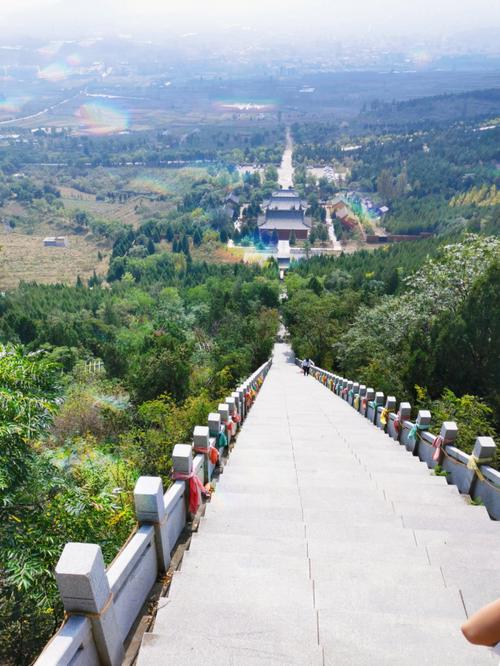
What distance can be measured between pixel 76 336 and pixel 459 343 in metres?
28.5

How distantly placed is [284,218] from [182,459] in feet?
293

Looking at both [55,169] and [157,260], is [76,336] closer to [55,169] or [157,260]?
[157,260]

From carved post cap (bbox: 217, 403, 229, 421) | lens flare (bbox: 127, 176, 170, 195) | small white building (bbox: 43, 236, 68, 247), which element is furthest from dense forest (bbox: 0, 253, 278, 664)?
lens flare (bbox: 127, 176, 170, 195)

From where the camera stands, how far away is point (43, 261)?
266 ft

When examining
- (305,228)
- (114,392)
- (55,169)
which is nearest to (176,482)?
(114,392)

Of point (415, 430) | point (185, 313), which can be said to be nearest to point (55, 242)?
point (185, 313)

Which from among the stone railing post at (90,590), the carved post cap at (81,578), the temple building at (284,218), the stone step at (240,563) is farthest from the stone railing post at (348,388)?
the temple building at (284,218)

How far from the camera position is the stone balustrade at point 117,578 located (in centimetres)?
274

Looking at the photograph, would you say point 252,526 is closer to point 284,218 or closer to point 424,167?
point 284,218

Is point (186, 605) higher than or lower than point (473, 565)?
higher

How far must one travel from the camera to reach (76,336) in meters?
33.4

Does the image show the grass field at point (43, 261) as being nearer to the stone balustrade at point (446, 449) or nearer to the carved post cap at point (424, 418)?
the stone balustrade at point (446, 449)

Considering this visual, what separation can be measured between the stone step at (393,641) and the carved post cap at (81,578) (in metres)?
1.57

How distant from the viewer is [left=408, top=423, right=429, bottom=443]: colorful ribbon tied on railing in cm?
822
